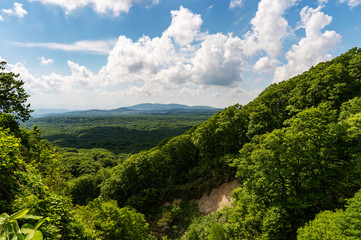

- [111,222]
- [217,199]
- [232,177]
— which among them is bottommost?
[217,199]

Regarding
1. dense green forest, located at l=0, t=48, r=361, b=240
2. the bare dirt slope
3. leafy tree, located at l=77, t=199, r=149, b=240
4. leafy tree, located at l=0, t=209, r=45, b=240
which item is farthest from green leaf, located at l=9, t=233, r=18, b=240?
the bare dirt slope

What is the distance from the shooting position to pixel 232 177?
35406 millimetres

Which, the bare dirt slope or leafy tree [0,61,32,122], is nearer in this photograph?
leafy tree [0,61,32,122]

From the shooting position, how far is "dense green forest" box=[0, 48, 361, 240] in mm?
9023

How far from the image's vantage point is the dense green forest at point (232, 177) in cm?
902

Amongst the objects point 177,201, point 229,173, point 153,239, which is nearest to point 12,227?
point 153,239

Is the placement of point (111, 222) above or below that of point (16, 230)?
below

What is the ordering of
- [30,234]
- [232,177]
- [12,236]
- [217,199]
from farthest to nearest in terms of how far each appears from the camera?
1. [232,177]
2. [217,199]
3. [30,234]
4. [12,236]

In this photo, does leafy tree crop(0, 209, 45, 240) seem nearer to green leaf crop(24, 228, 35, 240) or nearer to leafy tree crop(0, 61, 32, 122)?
green leaf crop(24, 228, 35, 240)

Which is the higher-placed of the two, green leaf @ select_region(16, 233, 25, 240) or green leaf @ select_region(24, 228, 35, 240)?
green leaf @ select_region(16, 233, 25, 240)

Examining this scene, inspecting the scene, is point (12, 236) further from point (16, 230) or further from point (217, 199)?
point (217, 199)

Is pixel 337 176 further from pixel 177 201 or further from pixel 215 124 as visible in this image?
pixel 177 201

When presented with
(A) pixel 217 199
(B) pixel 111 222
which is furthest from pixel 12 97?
(A) pixel 217 199

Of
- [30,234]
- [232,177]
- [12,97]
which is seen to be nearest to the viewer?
[30,234]
